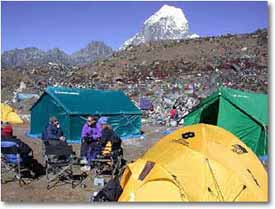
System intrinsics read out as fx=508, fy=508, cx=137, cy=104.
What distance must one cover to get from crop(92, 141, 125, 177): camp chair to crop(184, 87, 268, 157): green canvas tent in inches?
56.6

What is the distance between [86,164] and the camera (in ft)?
19.9

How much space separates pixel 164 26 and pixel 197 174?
1.87m

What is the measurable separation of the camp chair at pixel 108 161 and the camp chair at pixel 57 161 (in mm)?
490

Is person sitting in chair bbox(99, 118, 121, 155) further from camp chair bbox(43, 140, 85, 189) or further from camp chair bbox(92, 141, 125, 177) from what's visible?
camp chair bbox(43, 140, 85, 189)

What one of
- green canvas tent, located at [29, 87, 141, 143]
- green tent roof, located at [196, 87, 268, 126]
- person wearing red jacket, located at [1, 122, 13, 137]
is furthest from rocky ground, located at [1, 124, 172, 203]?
green canvas tent, located at [29, 87, 141, 143]

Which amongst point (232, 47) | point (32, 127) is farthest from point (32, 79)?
point (232, 47)

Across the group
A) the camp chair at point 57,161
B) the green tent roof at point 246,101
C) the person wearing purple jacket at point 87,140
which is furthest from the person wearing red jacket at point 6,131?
the green tent roof at point 246,101

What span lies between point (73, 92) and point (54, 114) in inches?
20.3

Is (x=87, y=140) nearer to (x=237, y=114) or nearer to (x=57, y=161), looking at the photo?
(x=57, y=161)

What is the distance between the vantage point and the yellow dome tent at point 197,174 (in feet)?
13.7

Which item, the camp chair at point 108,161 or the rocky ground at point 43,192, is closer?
the rocky ground at point 43,192

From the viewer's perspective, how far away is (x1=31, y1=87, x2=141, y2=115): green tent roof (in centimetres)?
845

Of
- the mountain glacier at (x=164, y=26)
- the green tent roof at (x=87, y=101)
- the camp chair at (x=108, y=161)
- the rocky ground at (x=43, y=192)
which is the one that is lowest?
the rocky ground at (x=43, y=192)

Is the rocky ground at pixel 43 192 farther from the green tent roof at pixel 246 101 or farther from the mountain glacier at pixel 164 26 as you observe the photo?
the green tent roof at pixel 246 101
